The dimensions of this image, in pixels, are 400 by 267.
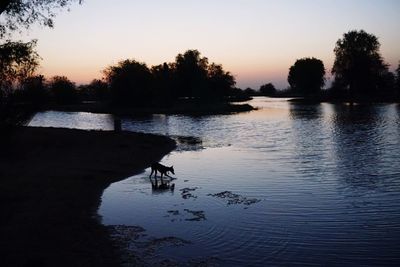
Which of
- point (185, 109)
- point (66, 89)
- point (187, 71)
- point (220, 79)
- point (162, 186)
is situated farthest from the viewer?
point (66, 89)

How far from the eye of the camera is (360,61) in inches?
4727

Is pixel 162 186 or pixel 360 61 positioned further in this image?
pixel 360 61

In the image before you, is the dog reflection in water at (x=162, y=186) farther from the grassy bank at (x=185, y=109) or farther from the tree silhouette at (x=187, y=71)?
the tree silhouette at (x=187, y=71)

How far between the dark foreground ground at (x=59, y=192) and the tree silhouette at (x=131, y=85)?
77038 mm

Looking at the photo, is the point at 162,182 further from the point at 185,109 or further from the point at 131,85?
the point at 131,85

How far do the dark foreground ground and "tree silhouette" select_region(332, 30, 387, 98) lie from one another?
325 ft

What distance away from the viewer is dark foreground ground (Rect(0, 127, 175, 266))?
11961 millimetres

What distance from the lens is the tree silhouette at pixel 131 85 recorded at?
11288cm

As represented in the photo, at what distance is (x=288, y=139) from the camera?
41250 mm

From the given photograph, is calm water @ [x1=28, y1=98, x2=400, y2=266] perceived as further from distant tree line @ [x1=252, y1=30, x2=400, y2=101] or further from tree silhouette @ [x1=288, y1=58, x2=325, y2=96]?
tree silhouette @ [x1=288, y1=58, x2=325, y2=96]

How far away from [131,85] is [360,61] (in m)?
65.3

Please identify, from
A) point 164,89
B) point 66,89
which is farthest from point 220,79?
point 66,89

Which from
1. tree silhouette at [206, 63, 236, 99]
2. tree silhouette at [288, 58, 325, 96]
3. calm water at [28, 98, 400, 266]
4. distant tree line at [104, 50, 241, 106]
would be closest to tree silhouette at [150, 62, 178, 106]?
distant tree line at [104, 50, 241, 106]

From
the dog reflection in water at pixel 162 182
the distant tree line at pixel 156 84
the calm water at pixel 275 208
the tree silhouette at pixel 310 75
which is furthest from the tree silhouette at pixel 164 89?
the dog reflection in water at pixel 162 182
